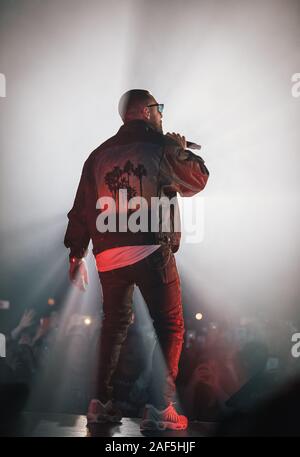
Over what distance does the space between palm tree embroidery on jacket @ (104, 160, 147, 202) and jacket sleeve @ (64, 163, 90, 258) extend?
18 centimetres

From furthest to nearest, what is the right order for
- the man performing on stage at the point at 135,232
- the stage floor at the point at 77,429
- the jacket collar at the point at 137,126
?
the jacket collar at the point at 137,126
the man performing on stage at the point at 135,232
the stage floor at the point at 77,429

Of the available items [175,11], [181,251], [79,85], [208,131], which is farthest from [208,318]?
[175,11]

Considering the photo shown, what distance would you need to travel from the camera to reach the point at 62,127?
3.97 m

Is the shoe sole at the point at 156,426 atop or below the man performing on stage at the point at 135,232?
below

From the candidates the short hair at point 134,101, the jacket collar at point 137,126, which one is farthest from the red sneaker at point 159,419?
the short hair at point 134,101

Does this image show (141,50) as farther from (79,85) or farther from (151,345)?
(151,345)

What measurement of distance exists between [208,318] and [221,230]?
0.66 m

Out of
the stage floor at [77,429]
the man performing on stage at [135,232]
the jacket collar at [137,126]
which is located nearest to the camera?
the stage floor at [77,429]

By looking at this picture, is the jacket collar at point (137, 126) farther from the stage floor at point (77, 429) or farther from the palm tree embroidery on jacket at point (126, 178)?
the stage floor at point (77, 429)

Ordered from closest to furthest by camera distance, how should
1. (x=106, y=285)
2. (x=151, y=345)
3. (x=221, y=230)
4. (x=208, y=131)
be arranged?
(x=106, y=285)
(x=151, y=345)
(x=208, y=131)
(x=221, y=230)

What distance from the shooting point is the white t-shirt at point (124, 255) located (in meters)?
2.60

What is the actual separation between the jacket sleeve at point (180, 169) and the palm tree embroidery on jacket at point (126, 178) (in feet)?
0.36

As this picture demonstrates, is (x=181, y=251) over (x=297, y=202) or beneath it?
beneath

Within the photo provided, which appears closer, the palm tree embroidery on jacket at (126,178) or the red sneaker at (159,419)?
the red sneaker at (159,419)
